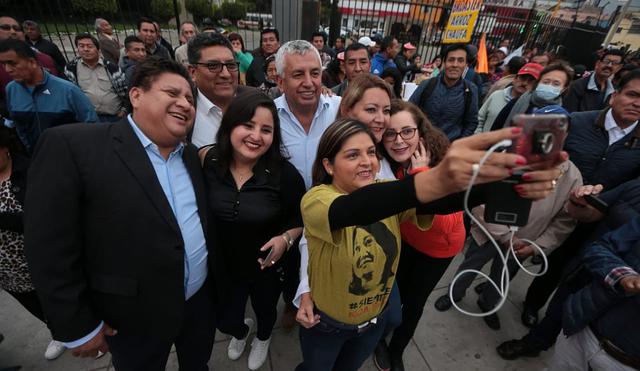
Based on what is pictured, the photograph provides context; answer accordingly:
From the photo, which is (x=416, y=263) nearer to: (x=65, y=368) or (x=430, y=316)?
(x=430, y=316)

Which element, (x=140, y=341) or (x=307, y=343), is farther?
(x=307, y=343)

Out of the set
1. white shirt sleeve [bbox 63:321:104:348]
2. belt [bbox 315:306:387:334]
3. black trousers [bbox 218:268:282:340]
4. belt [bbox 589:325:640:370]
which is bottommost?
black trousers [bbox 218:268:282:340]

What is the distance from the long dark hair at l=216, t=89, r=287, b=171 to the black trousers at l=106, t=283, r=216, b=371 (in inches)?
34.9

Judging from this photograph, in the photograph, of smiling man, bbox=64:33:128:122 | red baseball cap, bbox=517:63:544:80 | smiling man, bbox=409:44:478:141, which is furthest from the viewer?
smiling man, bbox=64:33:128:122

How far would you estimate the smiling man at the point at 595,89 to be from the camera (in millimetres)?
4227

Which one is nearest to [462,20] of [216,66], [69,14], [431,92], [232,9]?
[431,92]

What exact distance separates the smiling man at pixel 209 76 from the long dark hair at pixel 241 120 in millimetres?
583

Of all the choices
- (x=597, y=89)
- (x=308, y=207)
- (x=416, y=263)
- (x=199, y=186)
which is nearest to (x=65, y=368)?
(x=199, y=186)

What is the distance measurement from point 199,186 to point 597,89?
18.6 feet

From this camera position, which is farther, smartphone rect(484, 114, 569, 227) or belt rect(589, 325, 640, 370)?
belt rect(589, 325, 640, 370)

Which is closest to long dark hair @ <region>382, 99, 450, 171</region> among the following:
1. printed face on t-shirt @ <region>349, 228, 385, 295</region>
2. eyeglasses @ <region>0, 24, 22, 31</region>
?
printed face on t-shirt @ <region>349, 228, 385, 295</region>

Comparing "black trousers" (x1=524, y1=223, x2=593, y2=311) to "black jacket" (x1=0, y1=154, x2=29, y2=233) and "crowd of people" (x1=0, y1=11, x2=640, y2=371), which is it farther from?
"black jacket" (x1=0, y1=154, x2=29, y2=233)

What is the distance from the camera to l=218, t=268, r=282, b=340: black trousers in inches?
87.4

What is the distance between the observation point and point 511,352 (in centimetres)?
267
